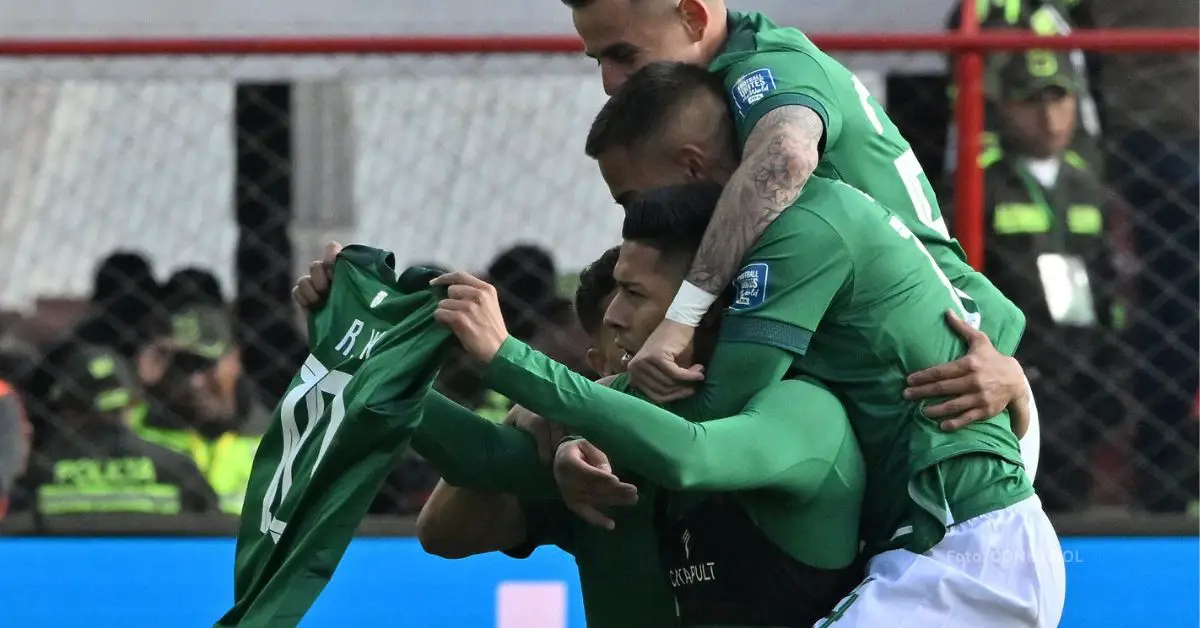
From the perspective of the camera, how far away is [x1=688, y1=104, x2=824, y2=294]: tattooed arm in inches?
108

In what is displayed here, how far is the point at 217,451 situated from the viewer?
4891 millimetres

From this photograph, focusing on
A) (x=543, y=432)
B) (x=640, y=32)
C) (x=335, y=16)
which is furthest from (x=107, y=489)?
(x=640, y=32)

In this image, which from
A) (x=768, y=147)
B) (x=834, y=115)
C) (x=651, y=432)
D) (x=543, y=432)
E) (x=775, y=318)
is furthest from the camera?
(x=834, y=115)

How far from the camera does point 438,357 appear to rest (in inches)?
107

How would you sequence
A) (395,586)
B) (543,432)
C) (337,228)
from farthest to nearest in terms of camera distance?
(337,228)
(395,586)
(543,432)

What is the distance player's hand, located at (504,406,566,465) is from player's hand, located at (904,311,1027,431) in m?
0.58

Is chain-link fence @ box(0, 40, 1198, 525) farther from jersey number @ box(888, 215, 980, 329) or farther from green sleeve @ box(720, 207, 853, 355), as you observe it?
green sleeve @ box(720, 207, 853, 355)

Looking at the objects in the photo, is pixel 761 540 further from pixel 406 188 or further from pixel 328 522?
pixel 406 188

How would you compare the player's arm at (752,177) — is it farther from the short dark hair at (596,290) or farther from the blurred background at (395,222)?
the blurred background at (395,222)

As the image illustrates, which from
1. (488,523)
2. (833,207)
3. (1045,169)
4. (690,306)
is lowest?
(488,523)

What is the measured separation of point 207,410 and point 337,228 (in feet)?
1.96

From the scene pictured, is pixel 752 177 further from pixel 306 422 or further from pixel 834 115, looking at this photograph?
pixel 306 422

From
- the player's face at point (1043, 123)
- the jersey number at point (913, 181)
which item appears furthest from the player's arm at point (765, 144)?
the player's face at point (1043, 123)

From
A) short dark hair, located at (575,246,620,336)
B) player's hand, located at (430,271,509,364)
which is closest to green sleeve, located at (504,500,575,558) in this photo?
short dark hair, located at (575,246,620,336)
